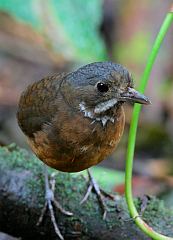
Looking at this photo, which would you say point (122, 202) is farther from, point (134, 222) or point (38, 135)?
point (38, 135)

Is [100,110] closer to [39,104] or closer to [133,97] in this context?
[133,97]

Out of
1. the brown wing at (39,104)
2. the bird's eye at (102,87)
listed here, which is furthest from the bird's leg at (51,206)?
the bird's eye at (102,87)

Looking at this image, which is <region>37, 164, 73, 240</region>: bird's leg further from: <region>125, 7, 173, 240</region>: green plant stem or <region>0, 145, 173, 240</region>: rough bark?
<region>125, 7, 173, 240</region>: green plant stem

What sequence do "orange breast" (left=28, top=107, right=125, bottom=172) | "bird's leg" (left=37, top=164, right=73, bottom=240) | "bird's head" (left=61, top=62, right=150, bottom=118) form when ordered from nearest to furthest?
"bird's head" (left=61, top=62, right=150, bottom=118) → "orange breast" (left=28, top=107, right=125, bottom=172) → "bird's leg" (left=37, top=164, right=73, bottom=240)

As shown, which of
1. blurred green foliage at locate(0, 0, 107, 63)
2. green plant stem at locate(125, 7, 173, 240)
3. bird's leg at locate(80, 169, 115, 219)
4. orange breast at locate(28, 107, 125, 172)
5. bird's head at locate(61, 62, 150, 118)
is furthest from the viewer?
blurred green foliage at locate(0, 0, 107, 63)

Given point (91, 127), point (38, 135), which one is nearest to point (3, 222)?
point (38, 135)

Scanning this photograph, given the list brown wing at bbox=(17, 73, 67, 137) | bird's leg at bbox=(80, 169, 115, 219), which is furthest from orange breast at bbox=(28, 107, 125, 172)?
bird's leg at bbox=(80, 169, 115, 219)

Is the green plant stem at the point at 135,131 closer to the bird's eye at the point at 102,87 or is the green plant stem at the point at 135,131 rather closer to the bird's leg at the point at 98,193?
the bird's eye at the point at 102,87
